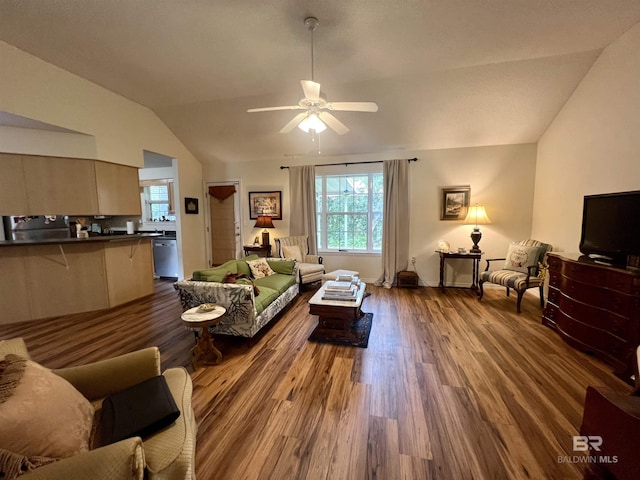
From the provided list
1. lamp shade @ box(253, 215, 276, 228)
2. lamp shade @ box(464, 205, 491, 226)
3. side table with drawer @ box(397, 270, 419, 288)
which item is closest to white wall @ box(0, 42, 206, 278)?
lamp shade @ box(253, 215, 276, 228)

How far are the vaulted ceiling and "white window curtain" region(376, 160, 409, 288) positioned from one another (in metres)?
0.55

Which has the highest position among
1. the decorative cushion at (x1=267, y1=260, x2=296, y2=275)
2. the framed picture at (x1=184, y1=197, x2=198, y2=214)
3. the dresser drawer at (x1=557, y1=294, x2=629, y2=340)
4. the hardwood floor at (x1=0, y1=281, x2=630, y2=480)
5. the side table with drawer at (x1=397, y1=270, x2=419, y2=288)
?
the framed picture at (x1=184, y1=197, x2=198, y2=214)

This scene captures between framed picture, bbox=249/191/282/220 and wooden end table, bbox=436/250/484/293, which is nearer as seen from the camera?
wooden end table, bbox=436/250/484/293

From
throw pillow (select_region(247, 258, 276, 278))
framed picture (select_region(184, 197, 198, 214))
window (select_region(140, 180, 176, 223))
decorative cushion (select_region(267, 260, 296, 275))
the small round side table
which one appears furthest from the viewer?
window (select_region(140, 180, 176, 223))

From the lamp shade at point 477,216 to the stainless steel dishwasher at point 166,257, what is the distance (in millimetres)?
5514

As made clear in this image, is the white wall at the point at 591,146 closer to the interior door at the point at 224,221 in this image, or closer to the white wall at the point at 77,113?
the interior door at the point at 224,221

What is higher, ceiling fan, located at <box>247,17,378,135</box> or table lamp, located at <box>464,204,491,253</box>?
ceiling fan, located at <box>247,17,378,135</box>

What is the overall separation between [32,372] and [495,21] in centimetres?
398

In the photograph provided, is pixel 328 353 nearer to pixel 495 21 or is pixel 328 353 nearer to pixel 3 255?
pixel 495 21

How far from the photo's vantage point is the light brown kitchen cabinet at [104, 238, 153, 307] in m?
3.81

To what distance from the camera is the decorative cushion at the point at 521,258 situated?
3.62 meters

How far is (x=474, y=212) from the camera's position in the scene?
4.21 m

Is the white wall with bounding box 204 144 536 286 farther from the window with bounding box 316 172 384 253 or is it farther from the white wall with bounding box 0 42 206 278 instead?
the white wall with bounding box 0 42 206 278

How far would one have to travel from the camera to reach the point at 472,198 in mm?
4496
